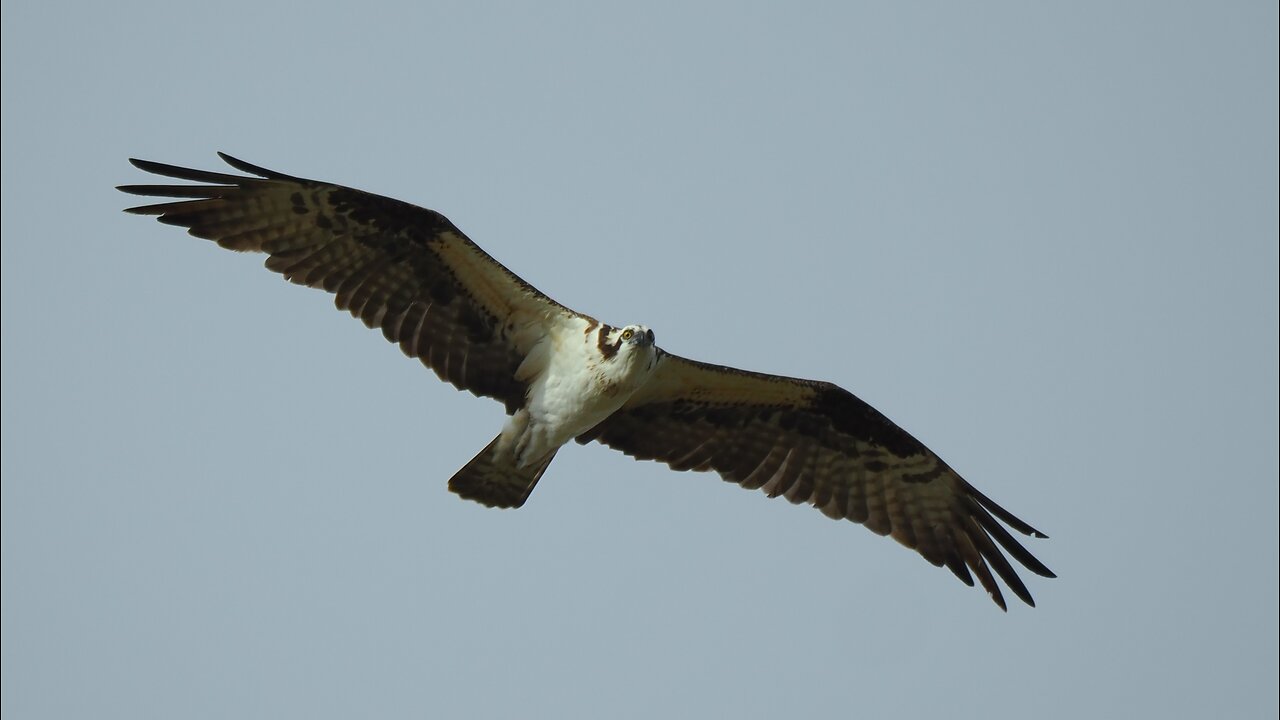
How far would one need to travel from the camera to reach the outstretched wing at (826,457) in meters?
13.1

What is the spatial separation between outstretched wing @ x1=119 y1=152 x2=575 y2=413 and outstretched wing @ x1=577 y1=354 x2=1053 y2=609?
1.17 metres

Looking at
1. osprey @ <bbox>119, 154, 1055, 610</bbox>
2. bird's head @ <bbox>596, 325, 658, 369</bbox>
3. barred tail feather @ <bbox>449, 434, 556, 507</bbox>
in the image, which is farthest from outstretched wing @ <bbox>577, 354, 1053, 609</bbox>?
bird's head @ <bbox>596, 325, 658, 369</bbox>

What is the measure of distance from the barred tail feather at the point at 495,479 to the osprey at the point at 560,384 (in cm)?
1

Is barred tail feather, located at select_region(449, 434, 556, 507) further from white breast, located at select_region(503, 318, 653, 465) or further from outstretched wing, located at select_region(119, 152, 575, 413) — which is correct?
outstretched wing, located at select_region(119, 152, 575, 413)

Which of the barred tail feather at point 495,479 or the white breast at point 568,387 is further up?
the white breast at point 568,387

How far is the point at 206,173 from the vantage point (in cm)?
1182

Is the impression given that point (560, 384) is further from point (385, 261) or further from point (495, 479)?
point (385, 261)

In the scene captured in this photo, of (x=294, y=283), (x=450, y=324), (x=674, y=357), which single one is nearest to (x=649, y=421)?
(x=674, y=357)

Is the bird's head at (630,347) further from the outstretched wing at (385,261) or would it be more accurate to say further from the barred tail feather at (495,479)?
the barred tail feather at (495,479)

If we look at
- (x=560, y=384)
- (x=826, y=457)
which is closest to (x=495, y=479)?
(x=560, y=384)

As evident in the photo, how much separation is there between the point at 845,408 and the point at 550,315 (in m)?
2.69

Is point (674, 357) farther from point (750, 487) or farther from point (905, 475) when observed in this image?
point (905, 475)

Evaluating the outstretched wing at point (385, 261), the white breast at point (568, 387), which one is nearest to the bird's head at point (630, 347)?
the white breast at point (568, 387)

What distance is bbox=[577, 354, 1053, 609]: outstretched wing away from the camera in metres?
13.1
